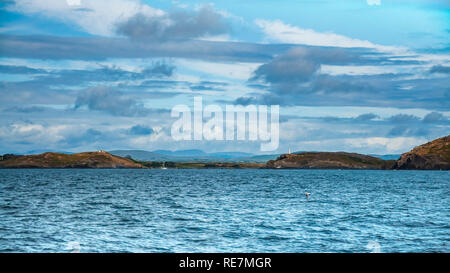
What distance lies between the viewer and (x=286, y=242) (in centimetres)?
3919

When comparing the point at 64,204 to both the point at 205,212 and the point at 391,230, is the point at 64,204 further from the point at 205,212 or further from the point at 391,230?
the point at 391,230

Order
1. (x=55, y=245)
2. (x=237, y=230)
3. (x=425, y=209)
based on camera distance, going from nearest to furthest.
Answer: (x=55, y=245) → (x=237, y=230) → (x=425, y=209)

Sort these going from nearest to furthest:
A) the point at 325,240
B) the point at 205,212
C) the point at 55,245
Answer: the point at 55,245
the point at 325,240
the point at 205,212
